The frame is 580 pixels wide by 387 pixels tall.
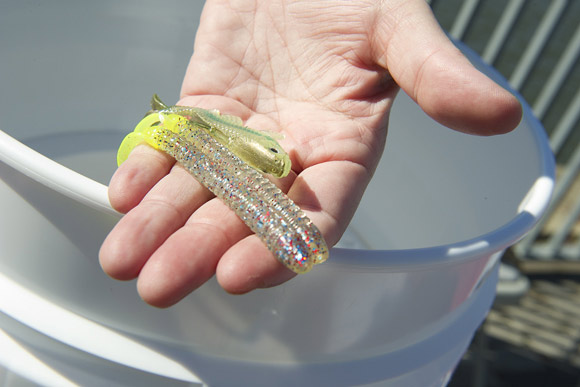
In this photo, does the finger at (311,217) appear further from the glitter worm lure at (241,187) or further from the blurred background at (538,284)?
the blurred background at (538,284)

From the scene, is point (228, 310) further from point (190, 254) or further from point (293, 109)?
point (293, 109)

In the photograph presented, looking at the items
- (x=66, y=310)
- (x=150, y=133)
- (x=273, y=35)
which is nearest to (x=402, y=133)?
(x=273, y=35)

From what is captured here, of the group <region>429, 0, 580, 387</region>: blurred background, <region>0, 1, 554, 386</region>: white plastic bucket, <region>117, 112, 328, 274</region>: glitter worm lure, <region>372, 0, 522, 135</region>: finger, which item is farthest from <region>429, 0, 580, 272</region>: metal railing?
<region>117, 112, 328, 274</region>: glitter worm lure

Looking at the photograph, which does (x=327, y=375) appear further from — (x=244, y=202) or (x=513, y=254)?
(x=513, y=254)

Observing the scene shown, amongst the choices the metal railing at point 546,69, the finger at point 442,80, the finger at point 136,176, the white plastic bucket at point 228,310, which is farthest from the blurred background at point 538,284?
the finger at point 136,176

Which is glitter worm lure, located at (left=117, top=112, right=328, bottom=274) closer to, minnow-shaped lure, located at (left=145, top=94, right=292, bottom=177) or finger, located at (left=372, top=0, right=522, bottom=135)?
minnow-shaped lure, located at (left=145, top=94, right=292, bottom=177)
